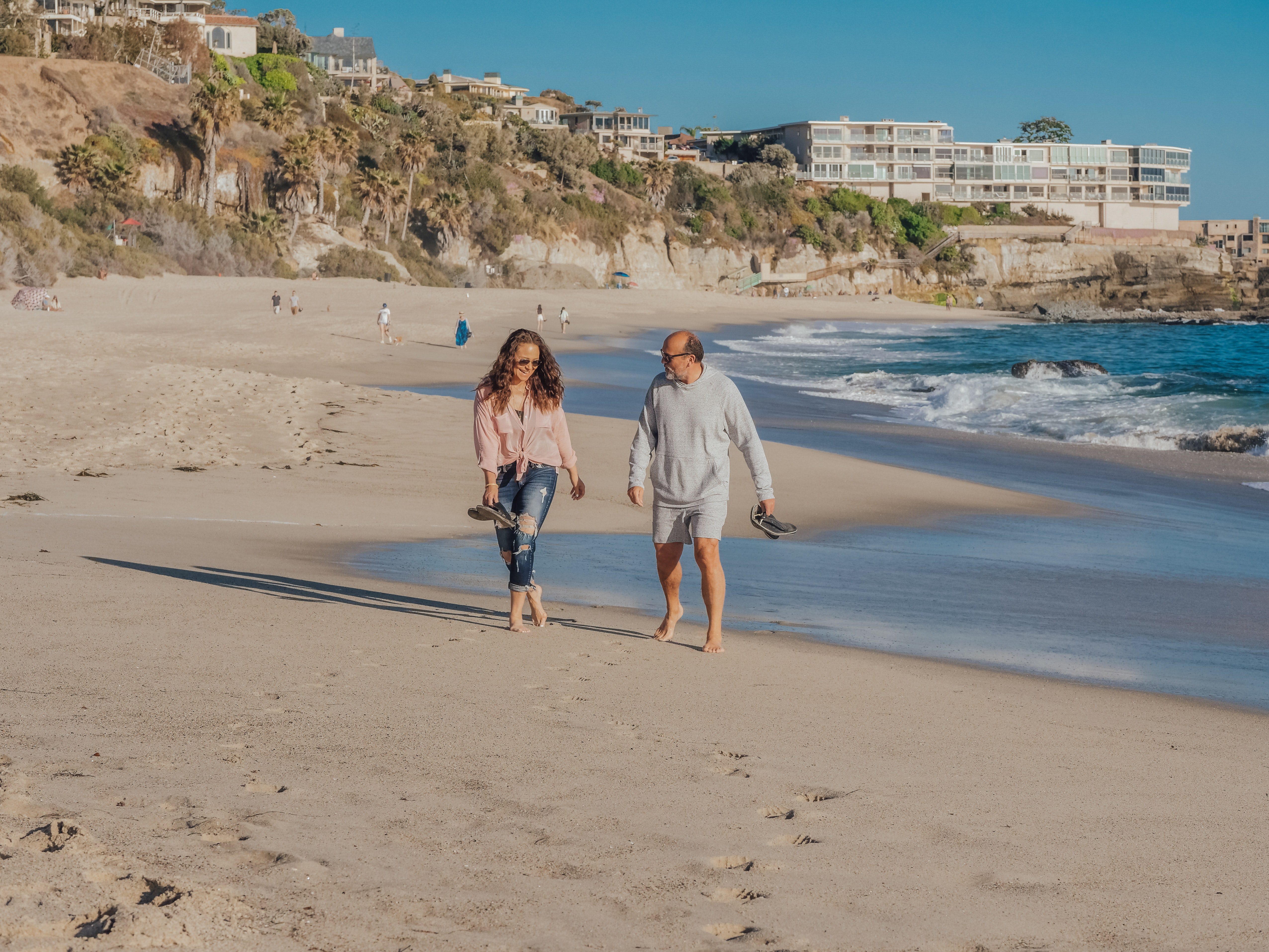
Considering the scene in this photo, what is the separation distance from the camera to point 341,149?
206 ft

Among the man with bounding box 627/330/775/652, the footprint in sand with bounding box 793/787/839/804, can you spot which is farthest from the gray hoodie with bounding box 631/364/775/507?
the footprint in sand with bounding box 793/787/839/804

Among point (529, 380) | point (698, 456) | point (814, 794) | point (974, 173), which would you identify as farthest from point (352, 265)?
point (974, 173)

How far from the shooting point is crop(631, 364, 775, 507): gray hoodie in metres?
5.73

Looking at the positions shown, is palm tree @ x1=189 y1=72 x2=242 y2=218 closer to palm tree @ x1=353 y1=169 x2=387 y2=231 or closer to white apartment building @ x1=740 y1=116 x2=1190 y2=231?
palm tree @ x1=353 y1=169 x2=387 y2=231

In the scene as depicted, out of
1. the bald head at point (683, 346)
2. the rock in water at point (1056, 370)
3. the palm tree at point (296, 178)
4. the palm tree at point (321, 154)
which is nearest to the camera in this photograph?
the bald head at point (683, 346)

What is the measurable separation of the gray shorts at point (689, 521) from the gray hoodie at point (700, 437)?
0.10 feet

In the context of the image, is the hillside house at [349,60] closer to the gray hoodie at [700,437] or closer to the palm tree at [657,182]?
the palm tree at [657,182]

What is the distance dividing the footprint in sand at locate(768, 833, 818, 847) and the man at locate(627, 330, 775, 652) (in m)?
2.39

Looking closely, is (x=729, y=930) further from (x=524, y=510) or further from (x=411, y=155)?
(x=411, y=155)


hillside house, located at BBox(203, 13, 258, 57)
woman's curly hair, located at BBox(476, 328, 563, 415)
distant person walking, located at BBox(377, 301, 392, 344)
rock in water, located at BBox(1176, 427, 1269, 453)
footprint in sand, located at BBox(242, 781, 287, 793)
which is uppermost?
hillside house, located at BBox(203, 13, 258, 57)

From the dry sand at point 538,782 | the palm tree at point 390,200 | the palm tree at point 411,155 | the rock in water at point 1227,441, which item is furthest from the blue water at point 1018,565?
the palm tree at point 411,155

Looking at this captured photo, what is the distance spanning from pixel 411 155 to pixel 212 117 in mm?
12633

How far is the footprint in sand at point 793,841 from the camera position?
3.29m

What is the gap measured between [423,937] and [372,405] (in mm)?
13369
